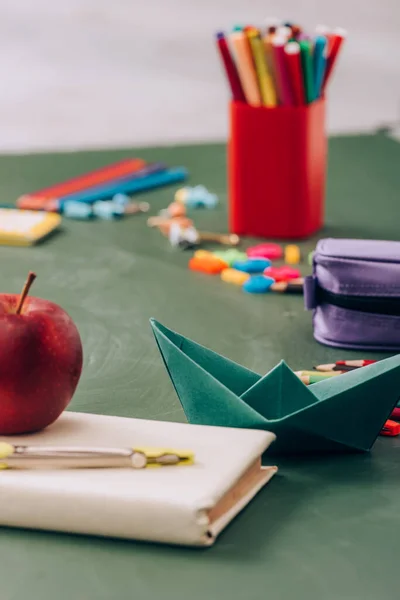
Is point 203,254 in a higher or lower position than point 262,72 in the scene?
lower

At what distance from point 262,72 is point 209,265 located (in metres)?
0.30

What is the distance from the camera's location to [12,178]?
203 centimetres

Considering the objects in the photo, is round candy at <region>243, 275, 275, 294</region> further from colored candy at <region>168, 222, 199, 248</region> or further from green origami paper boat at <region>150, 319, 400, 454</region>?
green origami paper boat at <region>150, 319, 400, 454</region>

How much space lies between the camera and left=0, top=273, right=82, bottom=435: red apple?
0.96 m

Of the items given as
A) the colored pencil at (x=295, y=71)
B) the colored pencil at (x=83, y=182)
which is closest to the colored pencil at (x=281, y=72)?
the colored pencil at (x=295, y=71)

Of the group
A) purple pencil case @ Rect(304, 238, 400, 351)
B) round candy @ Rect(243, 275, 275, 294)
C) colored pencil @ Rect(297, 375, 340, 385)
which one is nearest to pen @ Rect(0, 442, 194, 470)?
colored pencil @ Rect(297, 375, 340, 385)

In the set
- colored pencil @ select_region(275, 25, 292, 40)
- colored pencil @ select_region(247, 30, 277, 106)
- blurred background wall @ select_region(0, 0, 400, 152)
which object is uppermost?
colored pencil @ select_region(275, 25, 292, 40)

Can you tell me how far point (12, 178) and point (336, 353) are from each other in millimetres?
931

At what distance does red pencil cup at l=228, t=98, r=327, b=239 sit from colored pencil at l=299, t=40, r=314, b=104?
2 cm

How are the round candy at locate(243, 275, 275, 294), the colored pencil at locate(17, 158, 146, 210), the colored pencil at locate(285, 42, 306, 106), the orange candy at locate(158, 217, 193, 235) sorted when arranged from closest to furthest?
the round candy at locate(243, 275, 275, 294) < the colored pencil at locate(285, 42, 306, 106) < the orange candy at locate(158, 217, 193, 235) < the colored pencil at locate(17, 158, 146, 210)

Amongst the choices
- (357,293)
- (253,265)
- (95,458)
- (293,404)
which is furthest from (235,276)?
(95,458)

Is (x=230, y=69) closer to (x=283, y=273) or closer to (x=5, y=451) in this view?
(x=283, y=273)

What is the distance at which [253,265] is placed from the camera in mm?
1557

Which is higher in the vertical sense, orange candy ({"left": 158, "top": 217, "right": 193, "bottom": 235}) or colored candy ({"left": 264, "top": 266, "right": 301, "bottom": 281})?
orange candy ({"left": 158, "top": 217, "right": 193, "bottom": 235})
